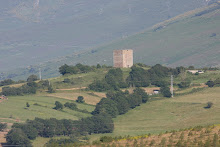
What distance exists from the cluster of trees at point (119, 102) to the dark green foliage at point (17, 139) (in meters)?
25.3

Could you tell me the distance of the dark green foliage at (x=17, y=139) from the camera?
166 ft

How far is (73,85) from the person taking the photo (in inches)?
3814

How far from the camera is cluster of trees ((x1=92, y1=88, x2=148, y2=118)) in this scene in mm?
78500

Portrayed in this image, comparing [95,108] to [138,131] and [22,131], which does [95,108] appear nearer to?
[138,131]

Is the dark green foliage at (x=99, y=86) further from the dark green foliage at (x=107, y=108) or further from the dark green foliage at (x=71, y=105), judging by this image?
the dark green foliage at (x=71, y=105)

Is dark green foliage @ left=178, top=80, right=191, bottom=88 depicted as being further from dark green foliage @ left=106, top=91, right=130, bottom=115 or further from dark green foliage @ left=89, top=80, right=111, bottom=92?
dark green foliage @ left=89, top=80, right=111, bottom=92

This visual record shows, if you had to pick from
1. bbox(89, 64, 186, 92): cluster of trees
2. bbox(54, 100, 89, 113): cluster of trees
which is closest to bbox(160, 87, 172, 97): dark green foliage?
bbox(89, 64, 186, 92): cluster of trees

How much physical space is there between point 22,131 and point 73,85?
141 ft

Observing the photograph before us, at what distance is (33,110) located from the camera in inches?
2849

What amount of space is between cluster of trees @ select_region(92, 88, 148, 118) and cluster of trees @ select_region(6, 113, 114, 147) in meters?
7.78

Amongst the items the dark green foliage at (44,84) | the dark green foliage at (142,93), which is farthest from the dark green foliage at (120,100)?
the dark green foliage at (44,84)

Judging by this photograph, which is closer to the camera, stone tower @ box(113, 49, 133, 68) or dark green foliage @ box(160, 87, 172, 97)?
dark green foliage @ box(160, 87, 172, 97)

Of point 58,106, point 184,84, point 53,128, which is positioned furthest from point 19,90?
point 53,128

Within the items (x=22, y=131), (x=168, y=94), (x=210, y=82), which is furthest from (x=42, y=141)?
(x=210, y=82)
